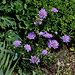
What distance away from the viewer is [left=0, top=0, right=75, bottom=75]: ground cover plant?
2752 mm

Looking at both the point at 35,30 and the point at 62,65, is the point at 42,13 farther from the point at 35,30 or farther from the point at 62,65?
the point at 62,65

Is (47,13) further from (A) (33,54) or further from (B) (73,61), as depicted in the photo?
(B) (73,61)

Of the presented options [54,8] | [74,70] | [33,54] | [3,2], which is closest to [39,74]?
[33,54]

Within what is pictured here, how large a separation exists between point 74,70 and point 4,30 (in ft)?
5.15

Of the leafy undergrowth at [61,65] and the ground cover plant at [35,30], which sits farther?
the leafy undergrowth at [61,65]

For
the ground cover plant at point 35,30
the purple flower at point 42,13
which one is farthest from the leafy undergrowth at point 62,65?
the purple flower at point 42,13

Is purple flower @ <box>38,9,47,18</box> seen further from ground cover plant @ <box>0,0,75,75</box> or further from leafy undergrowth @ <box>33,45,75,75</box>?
leafy undergrowth @ <box>33,45,75,75</box>

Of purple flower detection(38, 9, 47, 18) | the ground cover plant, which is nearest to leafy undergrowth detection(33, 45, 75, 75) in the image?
the ground cover plant

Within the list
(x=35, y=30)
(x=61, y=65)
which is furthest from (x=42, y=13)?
(x=61, y=65)

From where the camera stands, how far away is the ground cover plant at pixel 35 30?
Result: 108 inches

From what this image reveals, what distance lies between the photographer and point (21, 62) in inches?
108

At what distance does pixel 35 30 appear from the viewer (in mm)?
2918

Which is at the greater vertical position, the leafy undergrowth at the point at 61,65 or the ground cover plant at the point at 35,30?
the ground cover plant at the point at 35,30

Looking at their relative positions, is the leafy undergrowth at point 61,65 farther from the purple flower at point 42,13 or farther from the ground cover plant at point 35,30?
the purple flower at point 42,13
